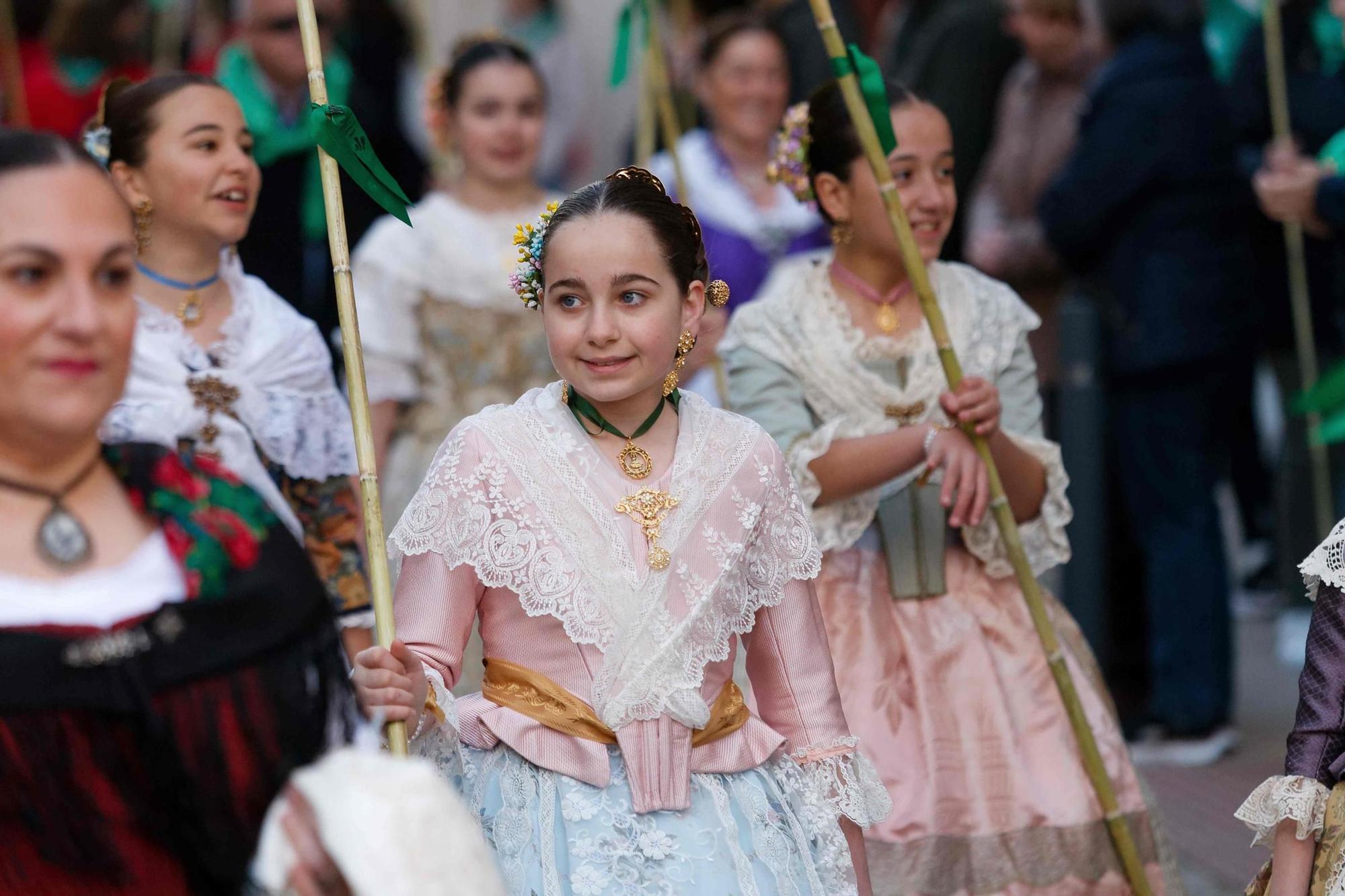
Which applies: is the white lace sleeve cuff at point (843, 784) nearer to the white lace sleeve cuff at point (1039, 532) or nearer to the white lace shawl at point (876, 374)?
the white lace shawl at point (876, 374)

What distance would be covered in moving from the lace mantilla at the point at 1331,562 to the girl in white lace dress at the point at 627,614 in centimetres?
79

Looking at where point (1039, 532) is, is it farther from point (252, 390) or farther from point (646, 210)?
point (252, 390)

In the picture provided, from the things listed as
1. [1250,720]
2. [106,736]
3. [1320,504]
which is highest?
[106,736]

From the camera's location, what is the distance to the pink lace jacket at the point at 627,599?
3.12 meters

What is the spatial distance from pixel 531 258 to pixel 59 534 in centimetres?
126

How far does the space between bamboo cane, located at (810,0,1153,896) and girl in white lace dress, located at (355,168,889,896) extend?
66 centimetres

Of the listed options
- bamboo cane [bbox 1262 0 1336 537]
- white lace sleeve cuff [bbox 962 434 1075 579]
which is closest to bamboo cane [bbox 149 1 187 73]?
bamboo cane [bbox 1262 0 1336 537]

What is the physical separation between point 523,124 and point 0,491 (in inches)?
157

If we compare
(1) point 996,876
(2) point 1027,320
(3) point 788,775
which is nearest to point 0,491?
(3) point 788,775

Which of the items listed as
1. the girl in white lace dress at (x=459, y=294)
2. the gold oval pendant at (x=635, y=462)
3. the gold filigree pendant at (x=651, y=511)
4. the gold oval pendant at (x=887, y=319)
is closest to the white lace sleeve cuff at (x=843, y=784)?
the gold filigree pendant at (x=651, y=511)

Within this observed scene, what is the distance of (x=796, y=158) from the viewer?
4.52 metres

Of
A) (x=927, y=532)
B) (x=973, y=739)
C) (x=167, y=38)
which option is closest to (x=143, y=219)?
(x=927, y=532)

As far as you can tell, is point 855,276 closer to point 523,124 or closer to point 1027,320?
point 1027,320

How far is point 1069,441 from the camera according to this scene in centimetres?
662
